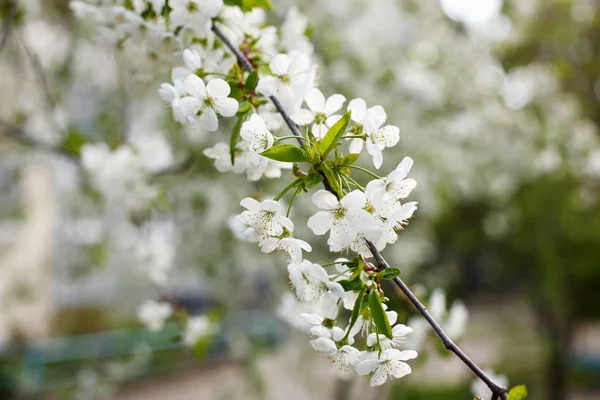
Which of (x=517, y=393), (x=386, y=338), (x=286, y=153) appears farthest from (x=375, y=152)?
(x=517, y=393)

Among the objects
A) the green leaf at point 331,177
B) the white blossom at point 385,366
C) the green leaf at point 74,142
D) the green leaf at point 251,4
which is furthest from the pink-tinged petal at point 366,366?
the green leaf at point 74,142

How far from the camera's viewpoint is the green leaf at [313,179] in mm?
669

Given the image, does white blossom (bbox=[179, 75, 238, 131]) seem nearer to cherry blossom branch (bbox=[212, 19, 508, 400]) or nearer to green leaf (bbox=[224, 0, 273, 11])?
cherry blossom branch (bbox=[212, 19, 508, 400])

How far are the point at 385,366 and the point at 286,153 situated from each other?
0.98ft

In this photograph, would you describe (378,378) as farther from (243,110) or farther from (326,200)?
(243,110)

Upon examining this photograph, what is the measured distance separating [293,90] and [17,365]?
17.2 ft

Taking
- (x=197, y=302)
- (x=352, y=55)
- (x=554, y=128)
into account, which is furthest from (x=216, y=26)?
(x=197, y=302)

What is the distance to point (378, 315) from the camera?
0.66m

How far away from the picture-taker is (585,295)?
5520 millimetres

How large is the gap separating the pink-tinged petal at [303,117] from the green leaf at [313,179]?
0.16 metres

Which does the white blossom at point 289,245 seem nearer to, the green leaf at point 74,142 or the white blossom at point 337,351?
the white blossom at point 337,351

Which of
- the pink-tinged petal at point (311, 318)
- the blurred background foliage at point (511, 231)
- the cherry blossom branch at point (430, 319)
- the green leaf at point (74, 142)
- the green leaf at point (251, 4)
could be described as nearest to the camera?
the cherry blossom branch at point (430, 319)

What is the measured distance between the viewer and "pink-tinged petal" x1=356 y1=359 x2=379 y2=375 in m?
0.71

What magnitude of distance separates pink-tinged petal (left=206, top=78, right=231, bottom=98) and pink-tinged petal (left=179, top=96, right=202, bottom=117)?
0.02 metres
